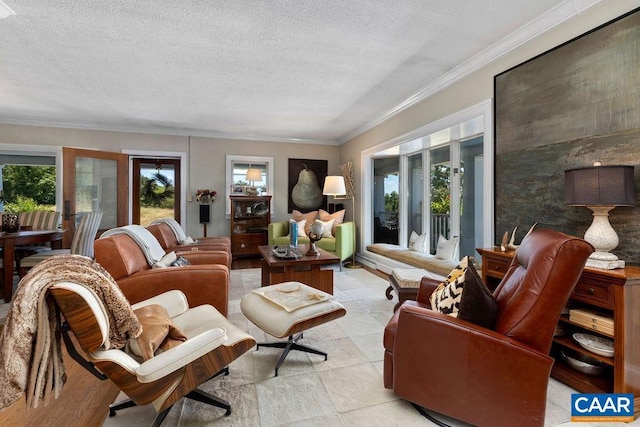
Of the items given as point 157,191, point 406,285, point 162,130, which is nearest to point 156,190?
point 157,191

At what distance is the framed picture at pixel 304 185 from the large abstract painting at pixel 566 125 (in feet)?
13.7

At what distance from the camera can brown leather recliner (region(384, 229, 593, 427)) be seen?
4.14ft

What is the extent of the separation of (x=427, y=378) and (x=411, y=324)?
10.7 inches

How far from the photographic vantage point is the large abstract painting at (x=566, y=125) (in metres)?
1.78

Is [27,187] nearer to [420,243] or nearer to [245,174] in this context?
[245,174]

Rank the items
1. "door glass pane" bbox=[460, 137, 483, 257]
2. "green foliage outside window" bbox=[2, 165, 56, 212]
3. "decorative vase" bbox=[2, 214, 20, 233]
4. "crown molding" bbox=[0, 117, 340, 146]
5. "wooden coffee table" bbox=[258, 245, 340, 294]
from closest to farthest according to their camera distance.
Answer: "wooden coffee table" bbox=[258, 245, 340, 294]
"decorative vase" bbox=[2, 214, 20, 233]
"door glass pane" bbox=[460, 137, 483, 257]
"crown molding" bbox=[0, 117, 340, 146]
"green foliage outside window" bbox=[2, 165, 56, 212]

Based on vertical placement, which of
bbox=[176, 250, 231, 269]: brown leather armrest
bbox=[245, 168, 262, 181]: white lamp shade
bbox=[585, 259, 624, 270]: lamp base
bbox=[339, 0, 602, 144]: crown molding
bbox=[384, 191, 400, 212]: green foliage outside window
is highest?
bbox=[339, 0, 602, 144]: crown molding

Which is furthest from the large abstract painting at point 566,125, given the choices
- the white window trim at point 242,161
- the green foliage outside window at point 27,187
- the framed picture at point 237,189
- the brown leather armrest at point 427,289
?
the green foliage outside window at point 27,187

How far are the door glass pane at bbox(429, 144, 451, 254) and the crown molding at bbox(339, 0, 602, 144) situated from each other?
885 mm

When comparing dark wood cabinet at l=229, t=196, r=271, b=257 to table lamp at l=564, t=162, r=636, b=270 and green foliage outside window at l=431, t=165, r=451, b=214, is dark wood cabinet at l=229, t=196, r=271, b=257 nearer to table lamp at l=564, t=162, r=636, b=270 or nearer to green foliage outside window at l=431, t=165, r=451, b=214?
green foliage outside window at l=431, t=165, r=451, b=214

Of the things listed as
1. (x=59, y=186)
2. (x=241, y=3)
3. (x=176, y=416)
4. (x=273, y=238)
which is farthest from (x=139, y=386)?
(x=59, y=186)

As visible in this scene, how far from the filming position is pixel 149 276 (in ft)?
7.61

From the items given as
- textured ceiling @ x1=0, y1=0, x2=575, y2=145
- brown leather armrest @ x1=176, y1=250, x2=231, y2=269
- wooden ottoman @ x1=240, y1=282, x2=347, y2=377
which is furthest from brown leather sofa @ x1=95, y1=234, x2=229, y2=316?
textured ceiling @ x1=0, y1=0, x2=575, y2=145

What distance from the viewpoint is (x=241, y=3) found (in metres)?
2.09
